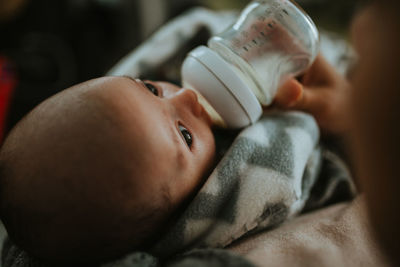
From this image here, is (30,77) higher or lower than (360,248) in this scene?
higher

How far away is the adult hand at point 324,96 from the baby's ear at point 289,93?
4cm

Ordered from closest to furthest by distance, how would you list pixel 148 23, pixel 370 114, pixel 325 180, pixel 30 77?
pixel 370 114 → pixel 325 180 → pixel 30 77 → pixel 148 23

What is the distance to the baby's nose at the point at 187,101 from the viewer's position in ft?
1.80

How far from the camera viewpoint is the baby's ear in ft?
2.19

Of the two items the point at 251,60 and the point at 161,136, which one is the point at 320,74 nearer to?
the point at 251,60

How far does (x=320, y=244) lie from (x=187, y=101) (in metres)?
0.31

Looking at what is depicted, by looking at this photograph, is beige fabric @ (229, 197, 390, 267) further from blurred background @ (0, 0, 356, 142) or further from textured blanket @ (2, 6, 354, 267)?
blurred background @ (0, 0, 356, 142)

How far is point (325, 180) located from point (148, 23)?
1182 mm

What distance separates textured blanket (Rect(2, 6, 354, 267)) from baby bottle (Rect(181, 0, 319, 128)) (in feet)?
A: 0.19

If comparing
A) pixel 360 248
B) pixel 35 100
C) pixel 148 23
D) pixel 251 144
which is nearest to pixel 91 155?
pixel 251 144

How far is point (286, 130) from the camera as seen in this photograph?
0.63 m

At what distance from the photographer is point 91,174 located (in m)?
0.42

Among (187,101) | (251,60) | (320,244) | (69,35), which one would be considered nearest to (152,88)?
(187,101)

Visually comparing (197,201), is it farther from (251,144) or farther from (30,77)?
(30,77)
